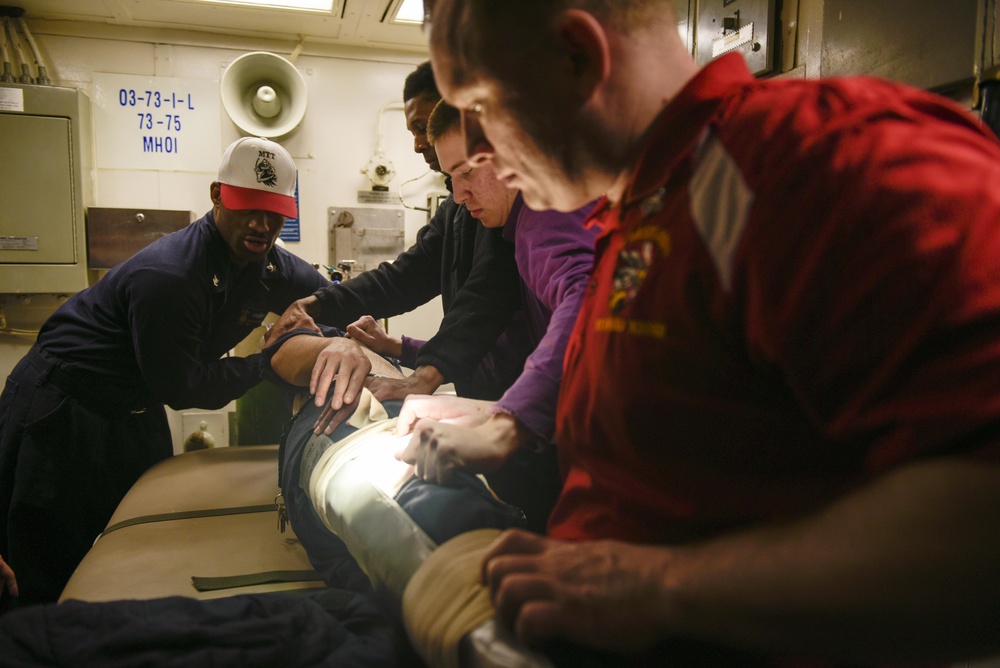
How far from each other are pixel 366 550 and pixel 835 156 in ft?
2.12

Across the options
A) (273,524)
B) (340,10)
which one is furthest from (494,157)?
(340,10)

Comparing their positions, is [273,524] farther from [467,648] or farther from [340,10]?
[340,10]

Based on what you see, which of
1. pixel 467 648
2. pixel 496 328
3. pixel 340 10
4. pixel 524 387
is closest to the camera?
pixel 467 648

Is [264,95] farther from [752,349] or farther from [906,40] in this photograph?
[752,349]

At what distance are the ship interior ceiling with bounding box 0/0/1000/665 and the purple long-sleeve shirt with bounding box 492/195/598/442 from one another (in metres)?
1.58

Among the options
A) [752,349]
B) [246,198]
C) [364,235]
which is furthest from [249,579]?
[364,235]

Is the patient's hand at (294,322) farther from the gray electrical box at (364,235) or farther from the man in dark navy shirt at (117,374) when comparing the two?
the gray electrical box at (364,235)

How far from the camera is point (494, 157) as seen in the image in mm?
597

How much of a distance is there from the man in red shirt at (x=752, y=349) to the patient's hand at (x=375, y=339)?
109 centimetres

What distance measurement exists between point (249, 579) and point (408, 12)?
2.68m

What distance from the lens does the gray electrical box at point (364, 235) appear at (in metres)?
3.44

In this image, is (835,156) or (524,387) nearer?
(835,156)

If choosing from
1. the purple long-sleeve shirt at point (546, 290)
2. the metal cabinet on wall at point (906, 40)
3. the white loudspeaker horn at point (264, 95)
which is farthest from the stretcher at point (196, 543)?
the white loudspeaker horn at point (264, 95)

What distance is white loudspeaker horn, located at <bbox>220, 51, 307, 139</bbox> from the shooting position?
121 inches
